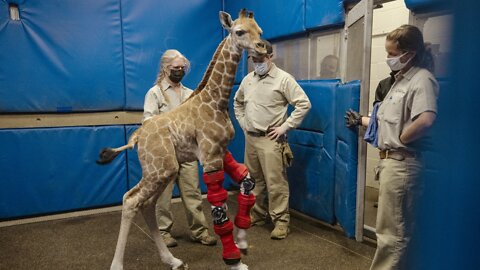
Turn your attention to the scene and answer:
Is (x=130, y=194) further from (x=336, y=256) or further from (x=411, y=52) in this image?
(x=411, y=52)

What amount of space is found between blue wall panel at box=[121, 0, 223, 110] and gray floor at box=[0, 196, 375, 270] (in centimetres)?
144

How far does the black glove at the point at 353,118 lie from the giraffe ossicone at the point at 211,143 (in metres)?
0.92

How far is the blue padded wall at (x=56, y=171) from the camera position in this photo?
136 inches

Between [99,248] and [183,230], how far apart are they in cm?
72

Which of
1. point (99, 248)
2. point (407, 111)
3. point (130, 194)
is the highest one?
point (407, 111)

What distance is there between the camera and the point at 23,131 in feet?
11.4

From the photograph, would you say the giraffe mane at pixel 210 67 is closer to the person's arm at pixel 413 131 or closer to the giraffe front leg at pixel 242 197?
the giraffe front leg at pixel 242 197

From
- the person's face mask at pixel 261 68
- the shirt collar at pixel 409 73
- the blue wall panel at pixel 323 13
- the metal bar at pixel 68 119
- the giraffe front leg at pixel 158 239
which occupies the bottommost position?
the giraffe front leg at pixel 158 239

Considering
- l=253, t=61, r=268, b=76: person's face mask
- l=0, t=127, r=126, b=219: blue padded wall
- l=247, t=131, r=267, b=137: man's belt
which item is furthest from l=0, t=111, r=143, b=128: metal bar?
l=253, t=61, r=268, b=76: person's face mask

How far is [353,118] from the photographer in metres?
2.56

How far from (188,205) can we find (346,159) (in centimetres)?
131

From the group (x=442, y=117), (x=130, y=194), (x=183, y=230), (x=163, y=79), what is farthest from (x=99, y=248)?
(x=442, y=117)

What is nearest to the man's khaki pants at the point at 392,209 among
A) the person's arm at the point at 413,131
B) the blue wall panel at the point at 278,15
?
the person's arm at the point at 413,131

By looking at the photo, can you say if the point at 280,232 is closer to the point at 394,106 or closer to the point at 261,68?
the point at 261,68
